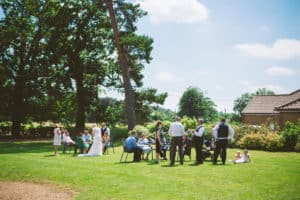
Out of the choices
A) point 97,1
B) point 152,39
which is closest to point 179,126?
point 152,39

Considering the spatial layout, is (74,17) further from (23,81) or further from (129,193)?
(129,193)

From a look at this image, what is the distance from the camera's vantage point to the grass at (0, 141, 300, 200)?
30.5ft

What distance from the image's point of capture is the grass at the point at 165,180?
366 inches

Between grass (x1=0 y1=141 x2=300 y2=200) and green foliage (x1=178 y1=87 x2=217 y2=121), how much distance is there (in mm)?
74940

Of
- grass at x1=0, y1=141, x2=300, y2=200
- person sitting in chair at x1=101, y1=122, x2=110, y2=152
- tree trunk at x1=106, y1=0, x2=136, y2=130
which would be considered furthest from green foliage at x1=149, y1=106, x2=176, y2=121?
grass at x1=0, y1=141, x2=300, y2=200

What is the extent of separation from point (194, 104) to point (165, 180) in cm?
7893

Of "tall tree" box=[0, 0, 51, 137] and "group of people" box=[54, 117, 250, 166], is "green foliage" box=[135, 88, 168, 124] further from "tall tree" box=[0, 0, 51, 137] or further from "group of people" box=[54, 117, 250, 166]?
"group of people" box=[54, 117, 250, 166]

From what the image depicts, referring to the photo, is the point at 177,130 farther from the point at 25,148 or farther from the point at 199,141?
the point at 25,148

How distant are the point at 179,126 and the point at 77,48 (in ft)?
90.5

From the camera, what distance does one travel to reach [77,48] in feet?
132

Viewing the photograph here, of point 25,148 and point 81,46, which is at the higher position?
point 81,46

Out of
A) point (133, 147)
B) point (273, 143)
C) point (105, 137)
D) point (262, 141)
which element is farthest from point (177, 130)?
point (262, 141)

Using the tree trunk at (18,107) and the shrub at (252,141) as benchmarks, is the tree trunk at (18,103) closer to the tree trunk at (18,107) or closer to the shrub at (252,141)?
the tree trunk at (18,107)

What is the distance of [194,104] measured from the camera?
89.4 m
